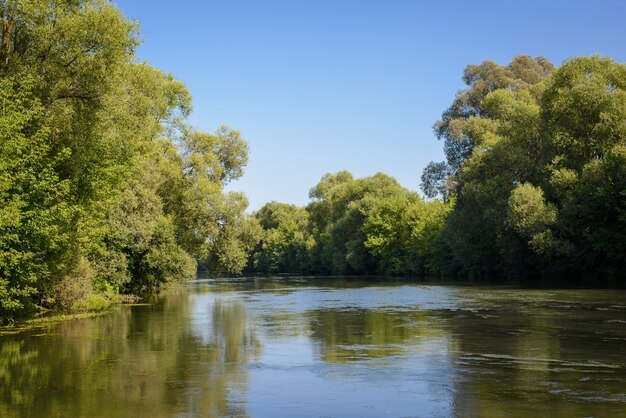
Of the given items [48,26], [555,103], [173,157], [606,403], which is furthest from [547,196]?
[606,403]

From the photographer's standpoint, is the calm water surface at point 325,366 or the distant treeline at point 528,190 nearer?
the calm water surface at point 325,366

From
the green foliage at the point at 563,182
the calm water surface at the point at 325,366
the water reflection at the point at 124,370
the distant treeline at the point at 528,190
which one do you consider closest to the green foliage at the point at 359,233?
the distant treeline at the point at 528,190

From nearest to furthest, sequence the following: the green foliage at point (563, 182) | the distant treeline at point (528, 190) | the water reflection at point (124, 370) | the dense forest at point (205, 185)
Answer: the water reflection at point (124, 370)
the dense forest at point (205, 185)
the green foliage at point (563, 182)
the distant treeline at point (528, 190)

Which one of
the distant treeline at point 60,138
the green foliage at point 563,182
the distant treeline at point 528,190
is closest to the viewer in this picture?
the distant treeline at point 60,138

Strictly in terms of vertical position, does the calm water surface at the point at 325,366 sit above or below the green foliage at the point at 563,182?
below

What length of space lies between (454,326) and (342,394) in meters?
12.7

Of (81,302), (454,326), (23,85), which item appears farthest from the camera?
(81,302)

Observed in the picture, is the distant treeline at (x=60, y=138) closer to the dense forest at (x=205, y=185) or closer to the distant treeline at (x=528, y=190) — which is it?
the dense forest at (x=205, y=185)

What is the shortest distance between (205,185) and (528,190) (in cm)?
2833

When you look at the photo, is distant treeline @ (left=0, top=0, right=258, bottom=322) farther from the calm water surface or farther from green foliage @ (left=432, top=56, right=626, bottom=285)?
green foliage @ (left=432, top=56, right=626, bottom=285)

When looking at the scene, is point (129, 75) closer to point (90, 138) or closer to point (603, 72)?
point (90, 138)

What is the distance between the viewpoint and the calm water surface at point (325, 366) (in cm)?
1151

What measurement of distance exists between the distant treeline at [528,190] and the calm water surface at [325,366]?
26.8m

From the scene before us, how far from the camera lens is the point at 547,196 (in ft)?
196
